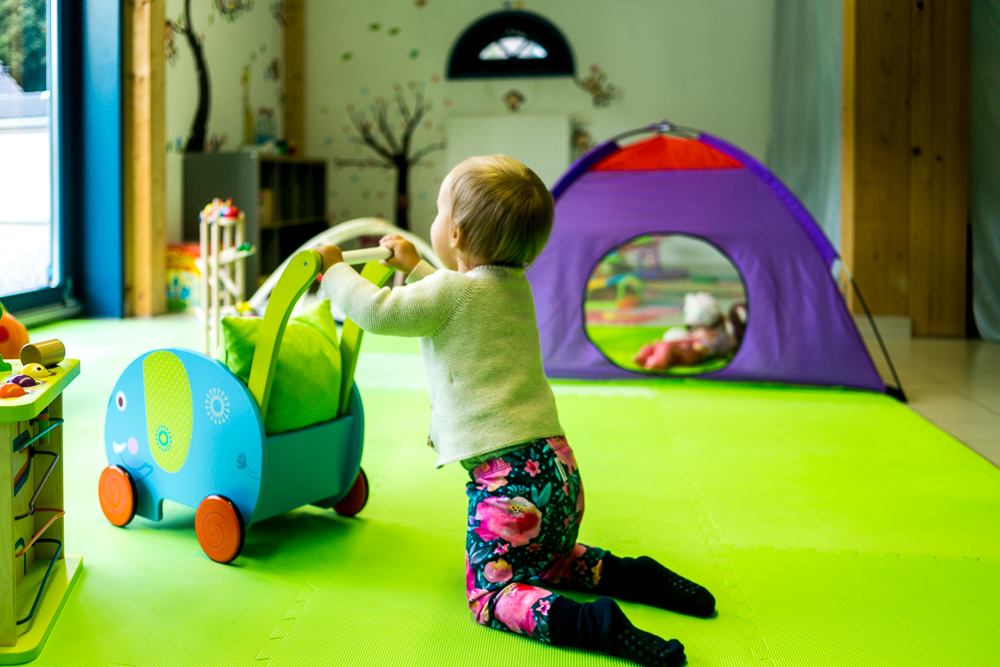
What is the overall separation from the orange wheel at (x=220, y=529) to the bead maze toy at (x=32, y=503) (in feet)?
0.64

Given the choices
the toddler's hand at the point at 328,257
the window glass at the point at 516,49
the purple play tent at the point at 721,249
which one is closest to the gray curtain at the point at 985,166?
the purple play tent at the point at 721,249

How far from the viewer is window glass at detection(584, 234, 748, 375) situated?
10.9ft

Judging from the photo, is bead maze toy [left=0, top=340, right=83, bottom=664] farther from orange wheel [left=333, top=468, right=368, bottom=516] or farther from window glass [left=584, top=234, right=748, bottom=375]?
window glass [left=584, top=234, right=748, bottom=375]

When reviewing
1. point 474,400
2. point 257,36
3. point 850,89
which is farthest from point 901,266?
point 257,36

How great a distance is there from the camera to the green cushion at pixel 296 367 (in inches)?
58.0

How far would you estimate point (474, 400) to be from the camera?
4.28 ft

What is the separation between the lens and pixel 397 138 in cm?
631

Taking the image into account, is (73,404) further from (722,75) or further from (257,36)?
(722,75)

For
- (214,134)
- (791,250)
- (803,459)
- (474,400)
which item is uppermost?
(214,134)

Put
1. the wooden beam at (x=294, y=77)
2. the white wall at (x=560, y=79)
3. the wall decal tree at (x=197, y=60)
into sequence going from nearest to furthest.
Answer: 1. the wall decal tree at (x=197, y=60)
2. the white wall at (x=560, y=79)
3. the wooden beam at (x=294, y=77)

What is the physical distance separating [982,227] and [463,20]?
12.3 feet

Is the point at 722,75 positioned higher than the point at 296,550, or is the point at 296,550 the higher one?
the point at 722,75

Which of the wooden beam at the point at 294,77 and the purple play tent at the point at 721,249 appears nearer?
the purple play tent at the point at 721,249

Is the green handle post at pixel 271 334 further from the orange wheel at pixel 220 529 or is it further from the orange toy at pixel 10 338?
the orange toy at pixel 10 338
